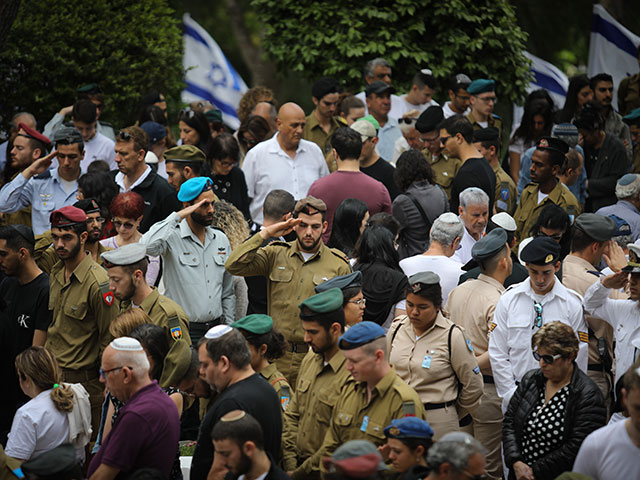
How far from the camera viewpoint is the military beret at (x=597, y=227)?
24.9 ft

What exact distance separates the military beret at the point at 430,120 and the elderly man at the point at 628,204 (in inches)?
91.9

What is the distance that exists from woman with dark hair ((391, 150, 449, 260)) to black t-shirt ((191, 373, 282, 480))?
12.3ft

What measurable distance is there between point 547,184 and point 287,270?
3560 mm

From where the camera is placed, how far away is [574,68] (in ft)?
103

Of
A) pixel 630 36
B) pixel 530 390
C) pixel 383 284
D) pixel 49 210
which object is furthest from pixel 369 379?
pixel 630 36

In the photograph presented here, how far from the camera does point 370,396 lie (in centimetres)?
568

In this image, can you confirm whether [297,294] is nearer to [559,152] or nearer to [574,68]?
[559,152]

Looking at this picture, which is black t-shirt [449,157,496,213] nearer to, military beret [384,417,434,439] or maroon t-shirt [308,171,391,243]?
maroon t-shirt [308,171,391,243]

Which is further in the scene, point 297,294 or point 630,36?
point 630,36

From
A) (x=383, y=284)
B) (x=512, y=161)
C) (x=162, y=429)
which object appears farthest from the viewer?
(x=512, y=161)

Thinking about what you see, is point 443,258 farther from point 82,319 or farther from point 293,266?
point 82,319

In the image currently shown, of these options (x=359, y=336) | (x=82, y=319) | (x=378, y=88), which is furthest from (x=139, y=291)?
(x=378, y=88)

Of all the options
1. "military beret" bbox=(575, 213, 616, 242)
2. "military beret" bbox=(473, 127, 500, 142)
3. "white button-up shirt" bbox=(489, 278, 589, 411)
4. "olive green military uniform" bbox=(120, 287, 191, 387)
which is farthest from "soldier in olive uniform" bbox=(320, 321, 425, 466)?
"military beret" bbox=(473, 127, 500, 142)

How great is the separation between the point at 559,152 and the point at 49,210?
5639mm
